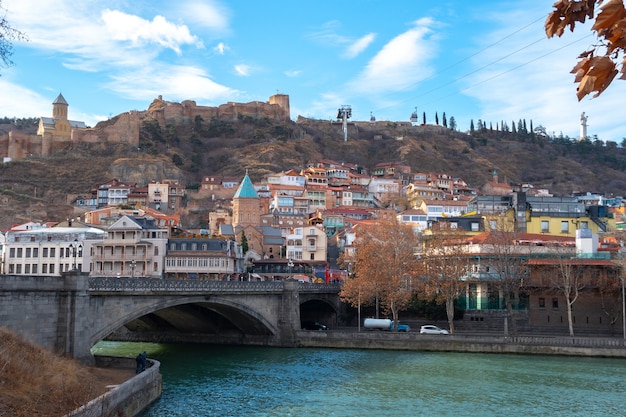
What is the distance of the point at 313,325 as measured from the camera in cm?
5459

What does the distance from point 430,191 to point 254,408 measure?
290ft

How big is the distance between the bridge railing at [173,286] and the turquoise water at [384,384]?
13.6 ft

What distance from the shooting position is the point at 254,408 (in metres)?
25.6

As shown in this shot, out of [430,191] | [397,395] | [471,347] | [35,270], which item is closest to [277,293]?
[471,347]

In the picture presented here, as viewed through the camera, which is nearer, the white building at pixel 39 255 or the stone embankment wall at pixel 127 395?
the stone embankment wall at pixel 127 395

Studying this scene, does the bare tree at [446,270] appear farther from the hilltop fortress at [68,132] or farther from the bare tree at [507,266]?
the hilltop fortress at [68,132]

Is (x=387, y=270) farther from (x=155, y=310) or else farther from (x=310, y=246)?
(x=310, y=246)

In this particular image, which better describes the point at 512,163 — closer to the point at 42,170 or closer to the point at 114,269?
the point at 42,170

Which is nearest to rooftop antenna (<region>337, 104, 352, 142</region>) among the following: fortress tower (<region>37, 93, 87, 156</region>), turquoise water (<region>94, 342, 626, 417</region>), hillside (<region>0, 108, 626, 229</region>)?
hillside (<region>0, 108, 626, 229</region>)

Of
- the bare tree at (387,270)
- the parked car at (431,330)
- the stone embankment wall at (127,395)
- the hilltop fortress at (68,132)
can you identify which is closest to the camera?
the stone embankment wall at (127,395)

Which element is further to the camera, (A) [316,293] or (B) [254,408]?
(A) [316,293]

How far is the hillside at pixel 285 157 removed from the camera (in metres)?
112

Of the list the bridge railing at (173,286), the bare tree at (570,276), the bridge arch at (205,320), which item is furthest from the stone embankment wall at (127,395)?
the bare tree at (570,276)

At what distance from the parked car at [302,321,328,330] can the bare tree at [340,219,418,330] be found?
335 cm
